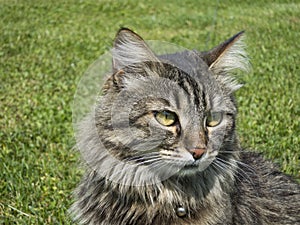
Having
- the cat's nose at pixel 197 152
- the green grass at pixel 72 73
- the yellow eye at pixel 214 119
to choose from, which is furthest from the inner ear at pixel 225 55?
the green grass at pixel 72 73

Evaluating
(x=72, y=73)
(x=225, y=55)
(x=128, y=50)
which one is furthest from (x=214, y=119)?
(x=72, y=73)

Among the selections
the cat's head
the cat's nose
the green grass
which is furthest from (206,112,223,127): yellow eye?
the green grass

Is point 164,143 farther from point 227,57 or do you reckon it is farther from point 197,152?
point 227,57

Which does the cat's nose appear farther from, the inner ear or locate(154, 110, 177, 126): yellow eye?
the inner ear

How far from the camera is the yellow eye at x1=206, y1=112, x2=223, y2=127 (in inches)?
110

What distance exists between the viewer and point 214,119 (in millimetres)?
2818

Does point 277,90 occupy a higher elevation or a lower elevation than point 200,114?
lower

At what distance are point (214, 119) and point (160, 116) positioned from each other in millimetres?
349

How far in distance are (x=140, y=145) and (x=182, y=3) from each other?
38.8ft

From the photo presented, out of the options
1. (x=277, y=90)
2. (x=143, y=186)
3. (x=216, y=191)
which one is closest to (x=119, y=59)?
(x=143, y=186)

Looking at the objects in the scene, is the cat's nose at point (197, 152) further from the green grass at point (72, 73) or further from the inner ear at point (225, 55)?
the green grass at point (72, 73)

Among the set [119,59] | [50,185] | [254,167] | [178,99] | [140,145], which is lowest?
[50,185]

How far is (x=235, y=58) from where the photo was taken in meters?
3.05

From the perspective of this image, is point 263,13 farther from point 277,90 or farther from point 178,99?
point 178,99
